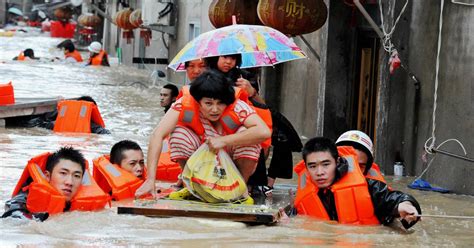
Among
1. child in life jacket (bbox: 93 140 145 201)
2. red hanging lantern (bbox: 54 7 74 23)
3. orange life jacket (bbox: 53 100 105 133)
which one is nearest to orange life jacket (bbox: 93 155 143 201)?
child in life jacket (bbox: 93 140 145 201)

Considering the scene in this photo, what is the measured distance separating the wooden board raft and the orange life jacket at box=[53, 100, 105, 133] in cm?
805

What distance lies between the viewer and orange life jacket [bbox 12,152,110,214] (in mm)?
8766

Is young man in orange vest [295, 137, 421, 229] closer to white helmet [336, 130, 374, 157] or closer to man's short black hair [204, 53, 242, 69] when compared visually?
white helmet [336, 130, 374, 157]

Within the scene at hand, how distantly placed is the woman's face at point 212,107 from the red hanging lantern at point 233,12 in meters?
8.58

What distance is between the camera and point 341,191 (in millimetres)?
8781

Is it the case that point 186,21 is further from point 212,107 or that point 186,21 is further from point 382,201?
point 382,201

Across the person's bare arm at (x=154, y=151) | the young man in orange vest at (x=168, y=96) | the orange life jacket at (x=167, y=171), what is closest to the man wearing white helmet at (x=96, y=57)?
the young man in orange vest at (x=168, y=96)

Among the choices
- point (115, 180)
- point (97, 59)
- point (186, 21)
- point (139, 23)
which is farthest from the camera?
point (97, 59)

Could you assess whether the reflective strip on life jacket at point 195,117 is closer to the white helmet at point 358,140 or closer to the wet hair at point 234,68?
the wet hair at point 234,68

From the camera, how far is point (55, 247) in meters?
7.73

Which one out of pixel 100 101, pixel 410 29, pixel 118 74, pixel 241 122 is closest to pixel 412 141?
pixel 410 29

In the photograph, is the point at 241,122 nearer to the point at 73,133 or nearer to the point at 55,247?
the point at 55,247

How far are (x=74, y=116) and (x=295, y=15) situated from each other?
439 centimetres

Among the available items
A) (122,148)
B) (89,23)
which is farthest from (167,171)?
(89,23)
